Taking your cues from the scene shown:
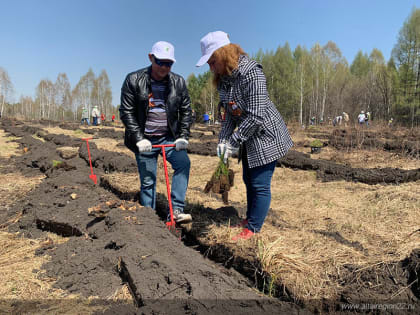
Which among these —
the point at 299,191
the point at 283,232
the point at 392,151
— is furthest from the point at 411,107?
the point at 283,232

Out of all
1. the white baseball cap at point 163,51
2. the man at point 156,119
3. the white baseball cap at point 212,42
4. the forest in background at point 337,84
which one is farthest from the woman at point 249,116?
the forest in background at point 337,84

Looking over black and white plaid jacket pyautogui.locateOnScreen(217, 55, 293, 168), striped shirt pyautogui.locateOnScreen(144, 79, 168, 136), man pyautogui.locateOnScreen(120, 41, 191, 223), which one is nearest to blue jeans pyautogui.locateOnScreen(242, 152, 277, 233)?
black and white plaid jacket pyautogui.locateOnScreen(217, 55, 293, 168)

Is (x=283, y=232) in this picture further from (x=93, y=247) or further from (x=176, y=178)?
(x=93, y=247)

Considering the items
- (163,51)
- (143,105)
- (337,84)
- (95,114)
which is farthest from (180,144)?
(337,84)

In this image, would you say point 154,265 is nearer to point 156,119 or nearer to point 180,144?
point 180,144

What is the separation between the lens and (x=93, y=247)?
2.55 metres

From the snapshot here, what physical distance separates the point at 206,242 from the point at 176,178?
0.78 meters

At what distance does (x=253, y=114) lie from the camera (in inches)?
94.7

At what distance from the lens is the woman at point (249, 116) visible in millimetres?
2398

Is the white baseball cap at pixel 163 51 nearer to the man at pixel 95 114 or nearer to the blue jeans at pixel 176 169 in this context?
the blue jeans at pixel 176 169

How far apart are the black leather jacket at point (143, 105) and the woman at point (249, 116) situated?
2.18 feet

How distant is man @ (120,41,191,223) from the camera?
2.99m

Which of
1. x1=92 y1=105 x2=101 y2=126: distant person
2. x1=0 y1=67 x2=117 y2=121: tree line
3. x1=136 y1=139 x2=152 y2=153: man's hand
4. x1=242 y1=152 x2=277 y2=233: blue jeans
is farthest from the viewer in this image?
x1=0 y1=67 x2=117 y2=121: tree line

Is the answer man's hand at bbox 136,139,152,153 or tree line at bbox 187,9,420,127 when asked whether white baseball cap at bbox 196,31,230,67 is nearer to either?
man's hand at bbox 136,139,152,153
